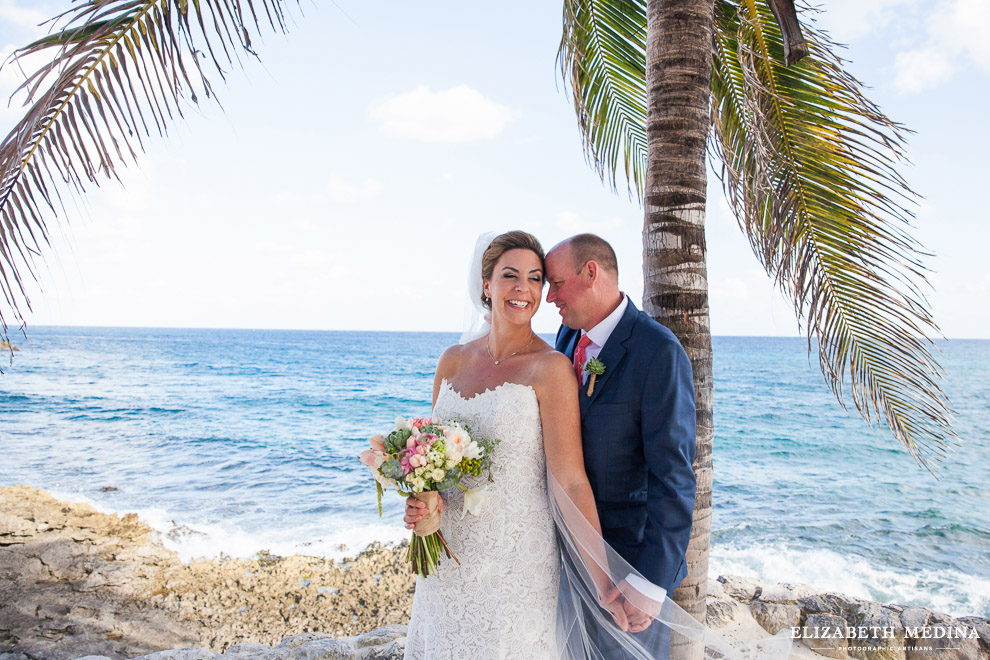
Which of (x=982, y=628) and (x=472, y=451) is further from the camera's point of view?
(x=982, y=628)

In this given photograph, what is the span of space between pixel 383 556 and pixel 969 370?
66.7m

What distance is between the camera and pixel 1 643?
20.7 feet

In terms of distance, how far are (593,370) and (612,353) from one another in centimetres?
12

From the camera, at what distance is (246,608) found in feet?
25.6

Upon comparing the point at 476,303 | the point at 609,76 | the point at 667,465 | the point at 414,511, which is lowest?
the point at 414,511

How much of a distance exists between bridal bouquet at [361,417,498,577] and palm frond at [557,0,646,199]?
3438 millimetres

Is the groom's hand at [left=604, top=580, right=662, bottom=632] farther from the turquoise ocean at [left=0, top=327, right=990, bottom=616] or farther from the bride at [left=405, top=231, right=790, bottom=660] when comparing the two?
the turquoise ocean at [left=0, top=327, right=990, bottom=616]

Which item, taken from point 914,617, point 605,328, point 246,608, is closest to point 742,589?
point 914,617

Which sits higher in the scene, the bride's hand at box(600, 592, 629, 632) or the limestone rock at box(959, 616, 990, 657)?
the bride's hand at box(600, 592, 629, 632)

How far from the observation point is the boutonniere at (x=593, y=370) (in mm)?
2945

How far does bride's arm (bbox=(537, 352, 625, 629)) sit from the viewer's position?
9.46 feet

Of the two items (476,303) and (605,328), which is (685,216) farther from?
(476,303)

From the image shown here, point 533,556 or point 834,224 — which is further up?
point 834,224

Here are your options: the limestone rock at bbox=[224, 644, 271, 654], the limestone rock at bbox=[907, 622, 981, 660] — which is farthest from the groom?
the limestone rock at bbox=[907, 622, 981, 660]
